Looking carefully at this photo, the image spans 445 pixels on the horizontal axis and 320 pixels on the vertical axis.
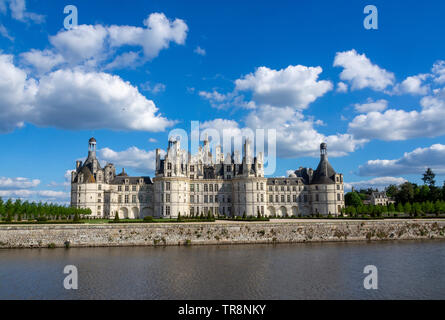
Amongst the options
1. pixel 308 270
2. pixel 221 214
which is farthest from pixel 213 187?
pixel 308 270

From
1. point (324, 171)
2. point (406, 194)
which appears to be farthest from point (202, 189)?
point (406, 194)

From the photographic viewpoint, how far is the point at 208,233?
4469 centimetres

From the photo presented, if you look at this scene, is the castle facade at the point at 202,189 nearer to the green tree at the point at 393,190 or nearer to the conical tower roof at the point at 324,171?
the conical tower roof at the point at 324,171

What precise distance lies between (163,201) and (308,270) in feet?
143

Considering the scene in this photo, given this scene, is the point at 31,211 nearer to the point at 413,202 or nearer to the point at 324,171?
the point at 324,171

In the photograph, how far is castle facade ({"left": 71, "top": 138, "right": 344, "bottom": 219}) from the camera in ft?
225

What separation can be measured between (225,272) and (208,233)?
57.0 ft

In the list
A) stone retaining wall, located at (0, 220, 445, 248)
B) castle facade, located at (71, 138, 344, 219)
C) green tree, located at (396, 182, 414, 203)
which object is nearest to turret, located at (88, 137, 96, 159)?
castle facade, located at (71, 138, 344, 219)

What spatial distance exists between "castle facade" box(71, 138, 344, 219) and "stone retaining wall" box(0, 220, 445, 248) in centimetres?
2097

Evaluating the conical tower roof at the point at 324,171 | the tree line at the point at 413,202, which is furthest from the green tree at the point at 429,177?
the conical tower roof at the point at 324,171

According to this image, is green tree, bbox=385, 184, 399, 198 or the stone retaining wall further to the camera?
green tree, bbox=385, 184, 399, 198

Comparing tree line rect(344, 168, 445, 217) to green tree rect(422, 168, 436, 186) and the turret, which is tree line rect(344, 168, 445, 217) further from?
the turret

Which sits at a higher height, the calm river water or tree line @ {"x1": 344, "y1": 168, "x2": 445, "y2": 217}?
tree line @ {"x1": 344, "y1": 168, "x2": 445, "y2": 217}

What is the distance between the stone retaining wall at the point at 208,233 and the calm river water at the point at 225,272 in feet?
7.99
